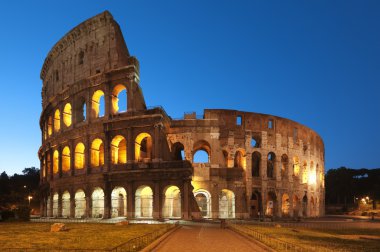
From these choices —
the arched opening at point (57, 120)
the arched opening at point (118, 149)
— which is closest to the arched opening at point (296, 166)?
the arched opening at point (118, 149)

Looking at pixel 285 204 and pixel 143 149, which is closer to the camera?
pixel 143 149

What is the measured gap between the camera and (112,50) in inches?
1672

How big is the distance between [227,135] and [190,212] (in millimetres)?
12163

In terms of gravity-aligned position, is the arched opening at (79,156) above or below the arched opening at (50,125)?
below

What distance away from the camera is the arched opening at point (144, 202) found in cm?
3859

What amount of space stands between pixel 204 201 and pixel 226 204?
2.66 meters

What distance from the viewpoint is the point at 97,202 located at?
4203cm

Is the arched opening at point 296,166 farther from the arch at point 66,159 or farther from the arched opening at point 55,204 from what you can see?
the arched opening at point 55,204

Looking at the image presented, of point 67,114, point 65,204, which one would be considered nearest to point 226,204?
point 65,204

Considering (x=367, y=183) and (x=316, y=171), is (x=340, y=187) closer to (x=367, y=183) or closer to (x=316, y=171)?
(x=367, y=183)

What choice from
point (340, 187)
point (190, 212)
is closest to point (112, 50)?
point (190, 212)

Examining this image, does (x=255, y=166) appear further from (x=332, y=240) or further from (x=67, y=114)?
(x=332, y=240)

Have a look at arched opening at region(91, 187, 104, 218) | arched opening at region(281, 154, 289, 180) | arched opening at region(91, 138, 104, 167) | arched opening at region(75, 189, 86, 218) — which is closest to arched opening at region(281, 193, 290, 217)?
arched opening at region(281, 154, 289, 180)

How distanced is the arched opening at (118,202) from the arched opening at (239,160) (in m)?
13.8
